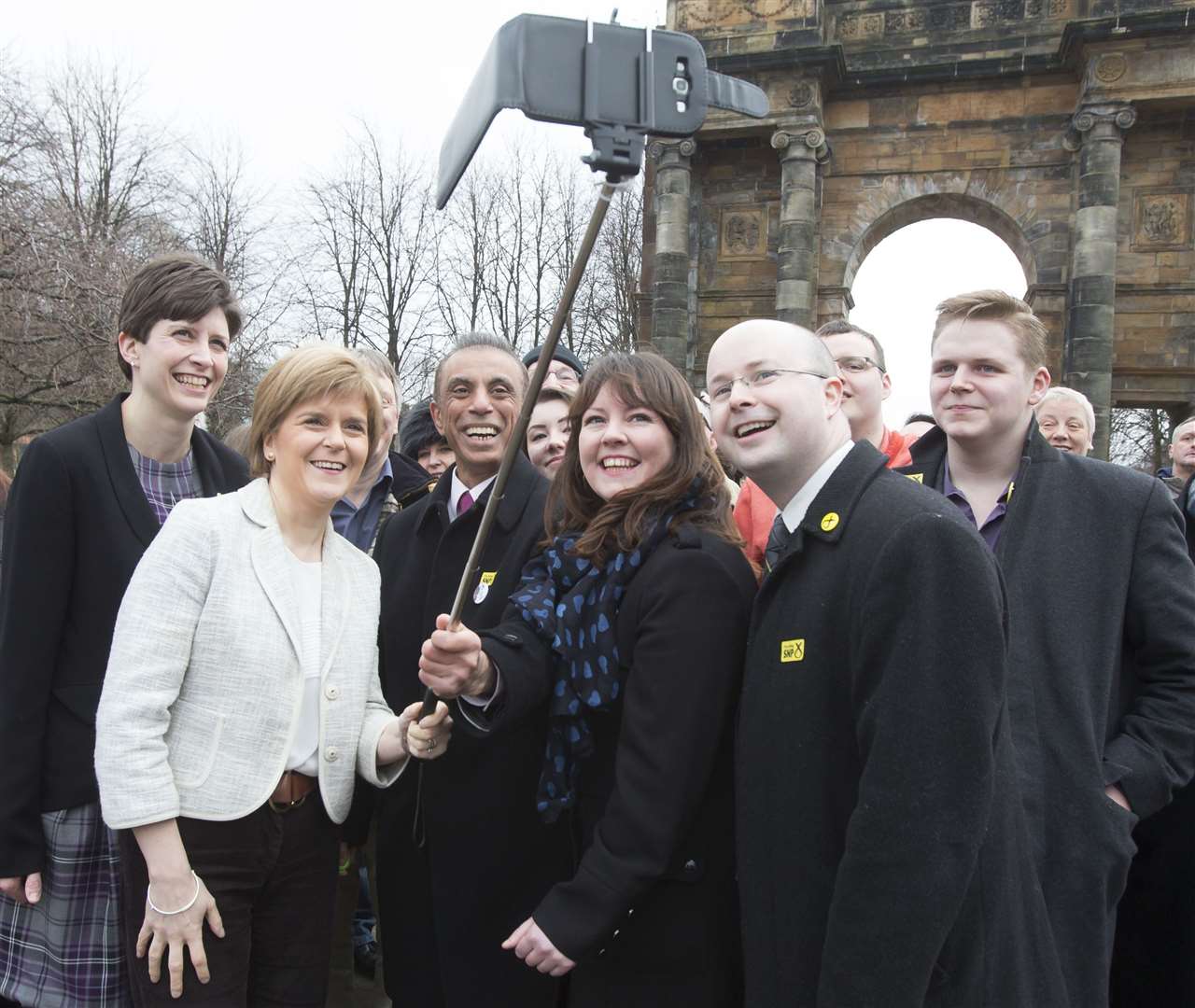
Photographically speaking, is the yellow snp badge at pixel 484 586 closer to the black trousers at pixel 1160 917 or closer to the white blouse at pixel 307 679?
the white blouse at pixel 307 679

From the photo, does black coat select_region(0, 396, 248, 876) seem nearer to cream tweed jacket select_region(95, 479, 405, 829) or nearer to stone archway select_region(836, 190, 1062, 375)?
cream tweed jacket select_region(95, 479, 405, 829)

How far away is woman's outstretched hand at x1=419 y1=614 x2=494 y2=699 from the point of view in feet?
6.77

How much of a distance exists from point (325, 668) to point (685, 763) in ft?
3.08

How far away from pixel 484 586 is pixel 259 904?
0.99 meters

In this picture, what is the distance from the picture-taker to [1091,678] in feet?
7.98

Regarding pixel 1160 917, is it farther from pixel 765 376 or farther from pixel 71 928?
pixel 71 928

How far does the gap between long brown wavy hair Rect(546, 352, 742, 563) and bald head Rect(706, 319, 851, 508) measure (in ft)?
0.67

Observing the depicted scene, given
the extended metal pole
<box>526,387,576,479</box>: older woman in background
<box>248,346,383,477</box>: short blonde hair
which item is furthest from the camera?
<box>526,387,576,479</box>: older woman in background

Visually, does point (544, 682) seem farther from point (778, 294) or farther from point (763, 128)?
point (763, 128)

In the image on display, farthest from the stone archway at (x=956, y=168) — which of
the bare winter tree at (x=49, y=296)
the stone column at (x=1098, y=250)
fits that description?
the bare winter tree at (x=49, y=296)

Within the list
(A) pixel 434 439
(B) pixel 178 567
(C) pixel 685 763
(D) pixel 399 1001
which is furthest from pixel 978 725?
(A) pixel 434 439

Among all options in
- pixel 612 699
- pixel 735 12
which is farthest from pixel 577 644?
pixel 735 12

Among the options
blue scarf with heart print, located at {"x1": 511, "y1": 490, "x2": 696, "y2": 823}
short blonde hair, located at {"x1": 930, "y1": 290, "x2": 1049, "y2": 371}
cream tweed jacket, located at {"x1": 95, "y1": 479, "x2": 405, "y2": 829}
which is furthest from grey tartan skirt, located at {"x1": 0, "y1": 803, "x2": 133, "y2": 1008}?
short blonde hair, located at {"x1": 930, "y1": 290, "x2": 1049, "y2": 371}

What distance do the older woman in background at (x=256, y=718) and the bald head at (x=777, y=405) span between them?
93 cm
